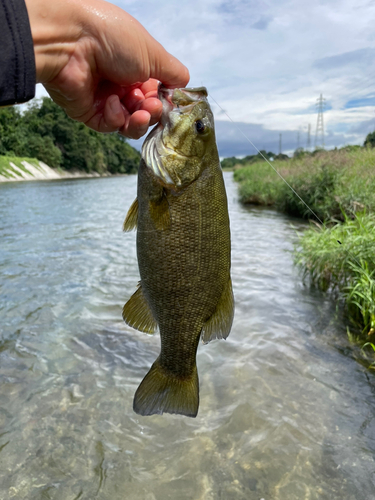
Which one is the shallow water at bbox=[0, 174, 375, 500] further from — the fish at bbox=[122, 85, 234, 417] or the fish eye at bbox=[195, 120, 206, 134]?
the fish eye at bbox=[195, 120, 206, 134]

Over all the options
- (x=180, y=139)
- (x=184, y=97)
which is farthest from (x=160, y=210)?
(x=184, y=97)

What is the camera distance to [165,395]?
2.53 m

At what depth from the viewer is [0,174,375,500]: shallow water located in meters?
3.70

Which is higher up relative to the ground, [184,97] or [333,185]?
[184,97]

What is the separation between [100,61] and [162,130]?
0.67 meters

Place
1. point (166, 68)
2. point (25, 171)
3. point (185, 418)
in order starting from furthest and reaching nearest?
point (25, 171) → point (185, 418) → point (166, 68)

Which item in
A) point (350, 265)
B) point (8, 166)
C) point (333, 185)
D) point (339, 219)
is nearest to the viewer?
point (350, 265)

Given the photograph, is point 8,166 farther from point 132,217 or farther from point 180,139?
point 180,139

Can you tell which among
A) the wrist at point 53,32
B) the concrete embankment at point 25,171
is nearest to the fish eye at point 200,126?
the wrist at point 53,32

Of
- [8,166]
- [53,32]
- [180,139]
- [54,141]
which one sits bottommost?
[8,166]

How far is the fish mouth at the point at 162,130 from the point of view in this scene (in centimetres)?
222

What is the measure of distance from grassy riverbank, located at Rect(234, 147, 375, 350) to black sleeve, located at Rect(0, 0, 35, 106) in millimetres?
3343

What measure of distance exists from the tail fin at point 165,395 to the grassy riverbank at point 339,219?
2.42 metres

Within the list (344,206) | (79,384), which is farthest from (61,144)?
(79,384)
